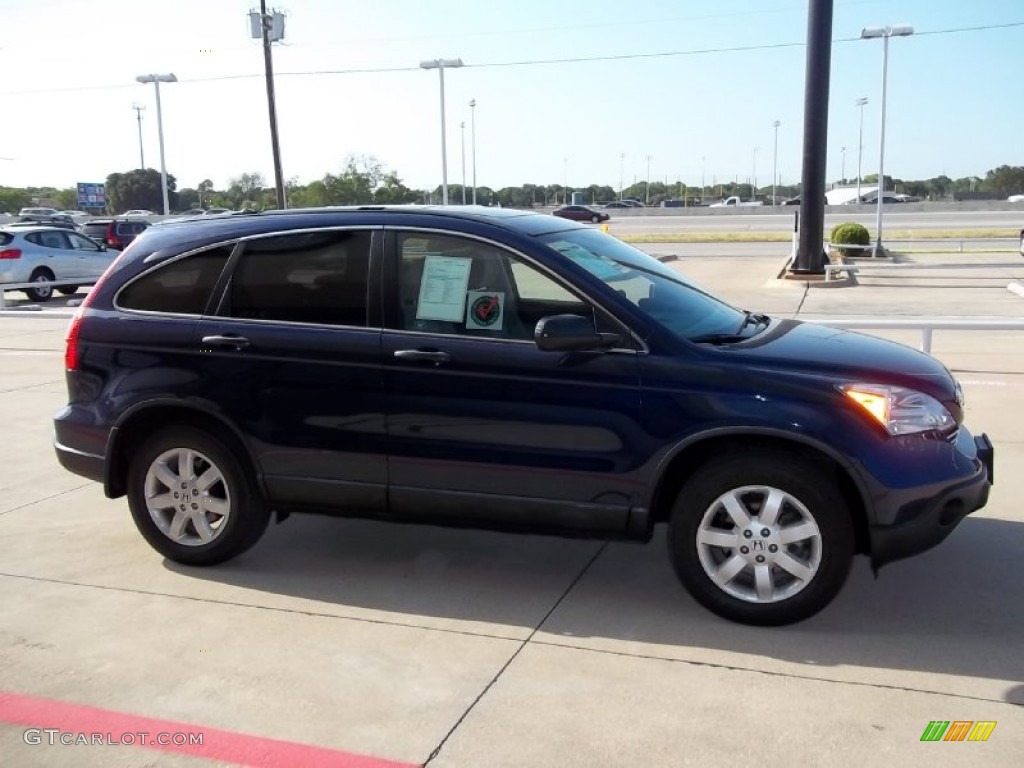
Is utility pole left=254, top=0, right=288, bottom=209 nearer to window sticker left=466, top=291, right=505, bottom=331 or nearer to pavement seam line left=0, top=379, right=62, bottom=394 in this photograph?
pavement seam line left=0, top=379, right=62, bottom=394

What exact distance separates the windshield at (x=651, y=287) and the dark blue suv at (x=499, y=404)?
2 centimetres

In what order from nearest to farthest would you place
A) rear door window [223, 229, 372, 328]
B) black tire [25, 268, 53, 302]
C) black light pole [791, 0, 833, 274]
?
rear door window [223, 229, 372, 328] < black light pole [791, 0, 833, 274] < black tire [25, 268, 53, 302]

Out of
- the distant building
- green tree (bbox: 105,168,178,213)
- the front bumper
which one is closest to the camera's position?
→ the front bumper

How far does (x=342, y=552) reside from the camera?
17.4 ft

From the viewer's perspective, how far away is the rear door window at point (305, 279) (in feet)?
15.5

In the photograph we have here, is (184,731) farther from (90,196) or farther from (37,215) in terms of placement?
(90,196)

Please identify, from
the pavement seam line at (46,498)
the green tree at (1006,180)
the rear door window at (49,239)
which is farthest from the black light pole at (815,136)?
the green tree at (1006,180)

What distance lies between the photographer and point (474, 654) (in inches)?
158

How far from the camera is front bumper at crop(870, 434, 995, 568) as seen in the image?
13.1ft

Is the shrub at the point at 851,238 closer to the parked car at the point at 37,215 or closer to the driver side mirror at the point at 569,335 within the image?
the driver side mirror at the point at 569,335

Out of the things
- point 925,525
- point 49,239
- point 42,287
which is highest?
point 49,239

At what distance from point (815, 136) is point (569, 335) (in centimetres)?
1711

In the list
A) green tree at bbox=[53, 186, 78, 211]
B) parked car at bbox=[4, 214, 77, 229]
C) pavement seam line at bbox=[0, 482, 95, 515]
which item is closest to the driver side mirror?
pavement seam line at bbox=[0, 482, 95, 515]

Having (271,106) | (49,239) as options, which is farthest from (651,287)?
(271,106)
